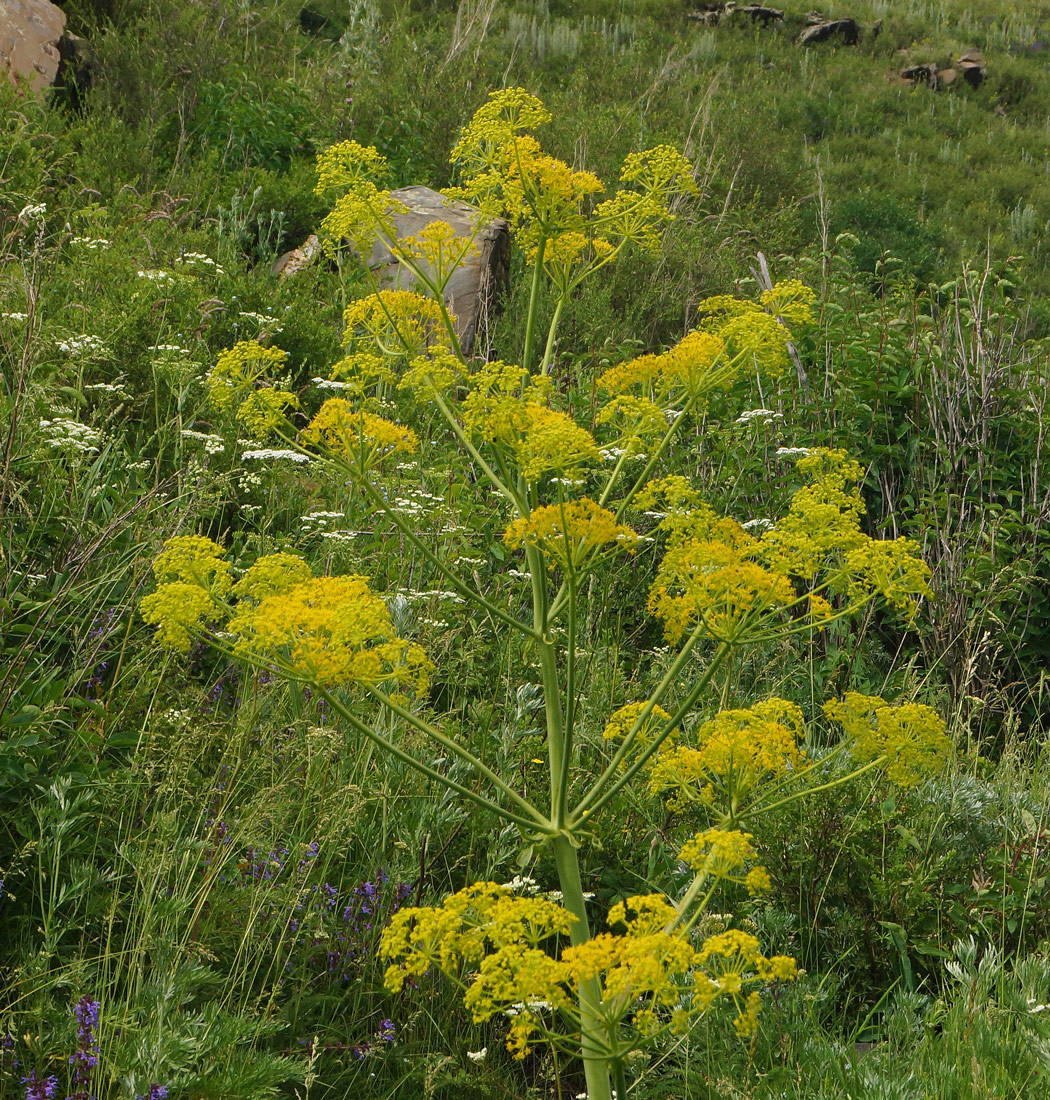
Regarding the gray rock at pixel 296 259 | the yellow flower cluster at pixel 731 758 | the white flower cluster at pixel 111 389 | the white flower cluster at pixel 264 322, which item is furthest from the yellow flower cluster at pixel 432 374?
the gray rock at pixel 296 259

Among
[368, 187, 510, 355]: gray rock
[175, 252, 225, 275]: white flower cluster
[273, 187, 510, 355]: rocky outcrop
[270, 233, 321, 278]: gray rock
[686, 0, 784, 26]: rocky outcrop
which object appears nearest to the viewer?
[175, 252, 225, 275]: white flower cluster

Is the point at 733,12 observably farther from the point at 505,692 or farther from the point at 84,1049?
the point at 84,1049

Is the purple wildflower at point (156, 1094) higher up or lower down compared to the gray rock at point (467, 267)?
lower down

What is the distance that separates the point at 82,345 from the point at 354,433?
2.63 meters

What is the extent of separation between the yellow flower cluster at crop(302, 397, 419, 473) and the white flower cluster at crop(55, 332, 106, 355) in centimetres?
247

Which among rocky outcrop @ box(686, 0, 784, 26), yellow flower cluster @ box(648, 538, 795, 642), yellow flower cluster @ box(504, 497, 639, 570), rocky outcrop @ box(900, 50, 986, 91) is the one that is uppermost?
rocky outcrop @ box(686, 0, 784, 26)

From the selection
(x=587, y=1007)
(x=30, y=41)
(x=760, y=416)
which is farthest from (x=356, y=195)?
(x=30, y=41)

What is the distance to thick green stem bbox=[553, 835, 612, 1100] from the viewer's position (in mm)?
1523

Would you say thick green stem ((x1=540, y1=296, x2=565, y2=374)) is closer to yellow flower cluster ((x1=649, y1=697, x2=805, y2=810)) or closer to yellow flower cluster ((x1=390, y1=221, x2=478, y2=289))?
yellow flower cluster ((x1=390, y1=221, x2=478, y2=289))

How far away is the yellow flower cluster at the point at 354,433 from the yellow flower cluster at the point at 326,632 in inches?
13.8

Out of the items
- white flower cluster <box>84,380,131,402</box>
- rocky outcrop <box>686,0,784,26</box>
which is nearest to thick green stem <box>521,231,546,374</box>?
white flower cluster <box>84,380,131,402</box>

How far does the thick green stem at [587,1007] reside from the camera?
1.52m

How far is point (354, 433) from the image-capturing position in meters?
1.99

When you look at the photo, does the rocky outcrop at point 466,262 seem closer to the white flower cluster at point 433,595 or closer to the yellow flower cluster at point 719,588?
the white flower cluster at point 433,595
